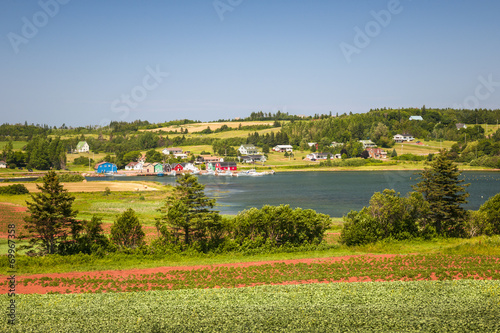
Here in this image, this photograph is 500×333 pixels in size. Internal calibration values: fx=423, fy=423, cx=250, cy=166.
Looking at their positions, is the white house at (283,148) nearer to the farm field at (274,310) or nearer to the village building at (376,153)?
the village building at (376,153)

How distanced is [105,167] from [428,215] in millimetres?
85576

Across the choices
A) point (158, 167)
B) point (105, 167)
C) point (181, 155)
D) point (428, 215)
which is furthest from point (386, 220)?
point (181, 155)

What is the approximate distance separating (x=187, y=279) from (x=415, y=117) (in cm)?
15311

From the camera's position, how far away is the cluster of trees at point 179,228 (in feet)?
72.3

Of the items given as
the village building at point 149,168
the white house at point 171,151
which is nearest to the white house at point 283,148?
the white house at point 171,151

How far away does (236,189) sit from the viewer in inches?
2623

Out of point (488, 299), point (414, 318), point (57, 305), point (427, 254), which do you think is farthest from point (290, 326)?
point (427, 254)

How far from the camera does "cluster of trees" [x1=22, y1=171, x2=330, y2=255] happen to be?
22031 mm

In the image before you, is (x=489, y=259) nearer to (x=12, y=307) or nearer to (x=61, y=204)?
(x=12, y=307)

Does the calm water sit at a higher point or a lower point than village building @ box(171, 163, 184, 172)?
lower

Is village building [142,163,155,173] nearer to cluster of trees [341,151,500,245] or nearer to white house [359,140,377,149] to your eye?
white house [359,140,377,149]

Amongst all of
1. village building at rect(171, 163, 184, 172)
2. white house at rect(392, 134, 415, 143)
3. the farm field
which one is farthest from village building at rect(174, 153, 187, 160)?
the farm field

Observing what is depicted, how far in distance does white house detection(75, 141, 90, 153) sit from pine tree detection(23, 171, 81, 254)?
11253cm

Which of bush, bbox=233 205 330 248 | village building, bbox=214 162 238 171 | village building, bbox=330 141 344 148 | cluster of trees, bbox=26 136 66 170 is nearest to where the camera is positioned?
bush, bbox=233 205 330 248
